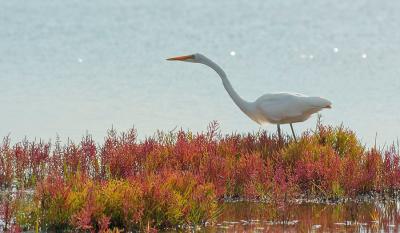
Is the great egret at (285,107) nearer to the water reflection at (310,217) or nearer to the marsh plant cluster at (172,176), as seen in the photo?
the marsh plant cluster at (172,176)

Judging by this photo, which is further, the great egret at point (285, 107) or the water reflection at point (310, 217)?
the great egret at point (285, 107)

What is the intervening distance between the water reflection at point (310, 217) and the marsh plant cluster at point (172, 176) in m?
0.17

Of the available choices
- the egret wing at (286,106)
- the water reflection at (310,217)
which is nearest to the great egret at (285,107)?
the egret wing at (286,106)

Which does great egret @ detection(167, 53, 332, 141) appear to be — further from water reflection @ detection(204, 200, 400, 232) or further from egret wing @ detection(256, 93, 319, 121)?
water reflection @ detection(204, 200, 400, 232)

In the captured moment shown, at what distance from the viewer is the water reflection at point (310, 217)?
846 centimetres

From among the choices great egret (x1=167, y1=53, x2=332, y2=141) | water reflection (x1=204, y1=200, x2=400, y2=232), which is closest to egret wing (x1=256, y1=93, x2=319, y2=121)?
great egret (x1=167, y1=53, x2=332, y2=141)

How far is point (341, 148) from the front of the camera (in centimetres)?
Result: 1276

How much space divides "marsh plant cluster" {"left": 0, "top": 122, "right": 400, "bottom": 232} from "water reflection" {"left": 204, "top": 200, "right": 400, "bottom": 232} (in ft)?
0.57

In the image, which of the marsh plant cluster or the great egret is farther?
the great egret


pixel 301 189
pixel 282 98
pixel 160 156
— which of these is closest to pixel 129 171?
pixel 160 156

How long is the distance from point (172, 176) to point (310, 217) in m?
1.57

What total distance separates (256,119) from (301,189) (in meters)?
2.92

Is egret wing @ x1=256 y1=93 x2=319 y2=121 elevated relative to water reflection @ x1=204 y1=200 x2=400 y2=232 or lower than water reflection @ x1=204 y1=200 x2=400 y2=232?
elevated

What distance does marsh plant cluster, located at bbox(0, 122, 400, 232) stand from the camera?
324 inches
